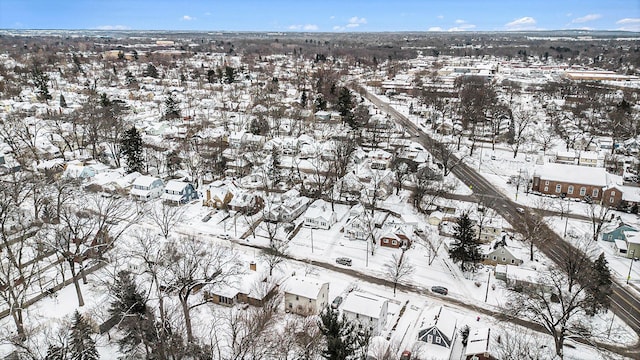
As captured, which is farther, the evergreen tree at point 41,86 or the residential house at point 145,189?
the evergreen tree at point 41,86

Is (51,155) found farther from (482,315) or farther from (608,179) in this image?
(608,179)

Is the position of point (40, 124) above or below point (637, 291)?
above

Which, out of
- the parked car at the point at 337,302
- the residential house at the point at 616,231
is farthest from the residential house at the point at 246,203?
the residential house at the point at 616,231

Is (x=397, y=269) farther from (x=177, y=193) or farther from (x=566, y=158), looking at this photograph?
(x=566, y=158)

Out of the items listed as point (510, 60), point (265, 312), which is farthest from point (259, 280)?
point (510, 60)

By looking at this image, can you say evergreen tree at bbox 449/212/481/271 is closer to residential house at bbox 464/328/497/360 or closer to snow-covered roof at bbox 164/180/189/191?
residential house at bbox 464/328/497/360

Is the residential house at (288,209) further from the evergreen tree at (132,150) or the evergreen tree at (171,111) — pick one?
the evergreen tree at (171,111)
